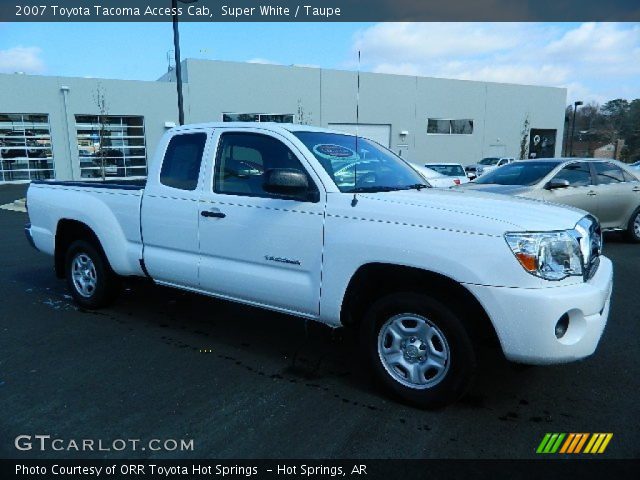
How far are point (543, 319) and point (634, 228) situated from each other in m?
8.27

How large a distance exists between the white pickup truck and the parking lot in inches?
13.8

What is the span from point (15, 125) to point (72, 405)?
1025 inches

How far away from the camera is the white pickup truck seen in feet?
9.11

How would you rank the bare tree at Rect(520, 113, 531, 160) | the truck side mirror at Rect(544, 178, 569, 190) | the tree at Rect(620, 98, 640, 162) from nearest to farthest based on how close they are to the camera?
1. the truck side mirror at Rect(544, 178, 569, 190)
2. the bare tree at Rect(520, 113, 531, 160)
3. the tree at Rect(620, 98, 640, 162)

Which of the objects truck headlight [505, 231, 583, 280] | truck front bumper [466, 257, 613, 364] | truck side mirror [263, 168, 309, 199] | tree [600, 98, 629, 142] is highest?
tree [600, 98, 629, 142]

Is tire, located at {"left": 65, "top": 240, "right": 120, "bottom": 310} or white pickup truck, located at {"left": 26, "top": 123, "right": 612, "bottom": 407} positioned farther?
tire, located at {"left": 65, "top": 240, "right": 120, "bottom": 310}

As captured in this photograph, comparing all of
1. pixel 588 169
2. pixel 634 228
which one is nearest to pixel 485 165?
pixel 634 228

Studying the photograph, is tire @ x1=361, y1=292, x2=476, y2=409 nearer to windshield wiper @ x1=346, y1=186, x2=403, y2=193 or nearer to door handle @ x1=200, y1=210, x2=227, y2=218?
windshield wiper @ x1=346, y1=186, x2=403, y2=193

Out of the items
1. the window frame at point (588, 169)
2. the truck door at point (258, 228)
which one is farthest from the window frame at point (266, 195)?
the window frame at point (588, 169)

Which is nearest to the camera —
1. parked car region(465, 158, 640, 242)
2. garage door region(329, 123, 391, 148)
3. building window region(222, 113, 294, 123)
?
parked car region(465, 158, 640, 242)

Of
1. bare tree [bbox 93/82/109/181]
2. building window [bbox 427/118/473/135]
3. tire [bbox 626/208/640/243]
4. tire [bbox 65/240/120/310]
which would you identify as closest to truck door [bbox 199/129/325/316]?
tire [bbox 65/240/120/310]

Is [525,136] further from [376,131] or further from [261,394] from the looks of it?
[261,394]

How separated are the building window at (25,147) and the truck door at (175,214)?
24.3 m

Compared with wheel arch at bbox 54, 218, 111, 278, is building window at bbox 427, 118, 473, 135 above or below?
above
